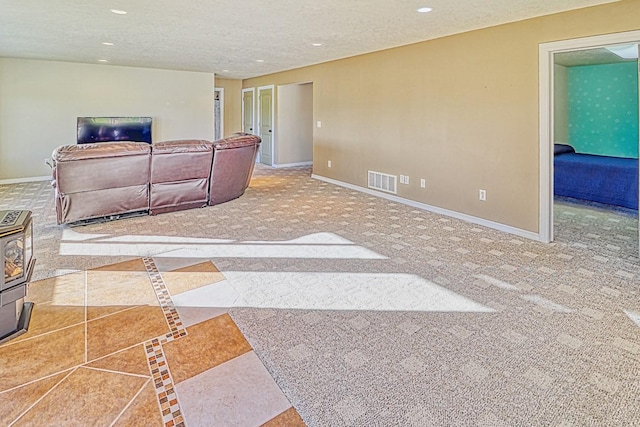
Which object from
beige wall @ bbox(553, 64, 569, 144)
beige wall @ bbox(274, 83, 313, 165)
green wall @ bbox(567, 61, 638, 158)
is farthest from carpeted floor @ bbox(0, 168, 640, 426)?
beige wall @ bbox(274, 83, 313, 165)

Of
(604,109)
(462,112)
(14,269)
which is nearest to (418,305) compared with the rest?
(14,269)

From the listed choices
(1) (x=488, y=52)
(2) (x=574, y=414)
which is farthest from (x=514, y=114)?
(2) (x=574, y=414)

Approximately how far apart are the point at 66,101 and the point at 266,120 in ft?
14.2

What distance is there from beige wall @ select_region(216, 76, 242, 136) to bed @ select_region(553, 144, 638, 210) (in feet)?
26.0

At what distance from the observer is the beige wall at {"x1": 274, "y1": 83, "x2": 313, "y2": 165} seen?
31.7 ft

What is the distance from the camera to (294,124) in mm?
9961

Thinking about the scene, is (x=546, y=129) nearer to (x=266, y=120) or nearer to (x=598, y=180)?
(x=598, y=180)

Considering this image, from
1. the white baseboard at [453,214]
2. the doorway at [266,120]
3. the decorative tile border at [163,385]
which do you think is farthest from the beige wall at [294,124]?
the decorative tile border at [163,385]

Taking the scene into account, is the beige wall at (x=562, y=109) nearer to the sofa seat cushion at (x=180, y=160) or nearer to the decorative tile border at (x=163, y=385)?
the sofa seat cushion at (x=180, y=160)

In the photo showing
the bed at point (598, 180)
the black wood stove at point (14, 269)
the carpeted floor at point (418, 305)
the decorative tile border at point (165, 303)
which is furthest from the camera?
the bed at point (598, 180)

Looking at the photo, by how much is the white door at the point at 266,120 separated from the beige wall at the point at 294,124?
0.28 metres

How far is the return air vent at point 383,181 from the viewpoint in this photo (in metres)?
6.29

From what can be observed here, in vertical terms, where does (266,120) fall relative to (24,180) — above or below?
above

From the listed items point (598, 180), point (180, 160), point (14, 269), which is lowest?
point (14, 269)
